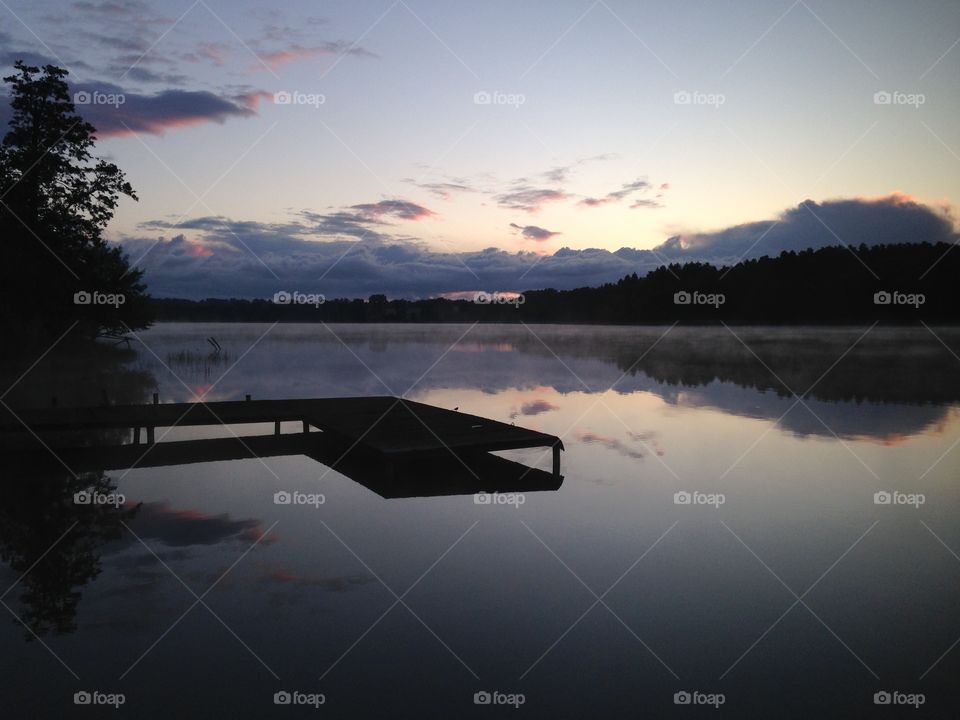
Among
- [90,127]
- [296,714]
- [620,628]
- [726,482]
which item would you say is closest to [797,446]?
[726,482]

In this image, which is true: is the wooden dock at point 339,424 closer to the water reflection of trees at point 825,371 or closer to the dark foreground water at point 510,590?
the dark foreground water at point 510,590

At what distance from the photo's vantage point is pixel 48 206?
103ft

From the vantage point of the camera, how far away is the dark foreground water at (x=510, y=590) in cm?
669

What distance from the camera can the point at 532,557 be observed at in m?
10.4

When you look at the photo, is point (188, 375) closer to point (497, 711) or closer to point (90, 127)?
point (90, 127)

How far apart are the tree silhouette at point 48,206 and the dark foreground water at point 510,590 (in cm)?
1846

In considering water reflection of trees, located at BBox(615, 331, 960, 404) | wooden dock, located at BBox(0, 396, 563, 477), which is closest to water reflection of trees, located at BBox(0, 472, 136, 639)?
wooden dock, located at BBox(0, 396, 563, 477)

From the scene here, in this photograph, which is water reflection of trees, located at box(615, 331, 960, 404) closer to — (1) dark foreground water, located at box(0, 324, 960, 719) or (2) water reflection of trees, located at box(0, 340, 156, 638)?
(1) dark foreground water, located at box(0, 324, 960, 719)

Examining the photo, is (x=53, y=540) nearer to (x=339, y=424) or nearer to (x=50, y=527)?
(x=50, y=527)

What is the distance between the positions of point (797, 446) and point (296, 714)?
16442 mm

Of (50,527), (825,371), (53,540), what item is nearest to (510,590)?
(53,540)

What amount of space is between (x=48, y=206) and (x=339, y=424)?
21.0 meters

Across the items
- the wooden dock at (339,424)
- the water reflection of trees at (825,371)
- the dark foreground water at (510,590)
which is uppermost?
the water reflection of trees at (825,371)

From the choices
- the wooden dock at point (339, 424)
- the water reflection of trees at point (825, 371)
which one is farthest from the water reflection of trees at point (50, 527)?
the water reflection of trees at point (825, 371)
